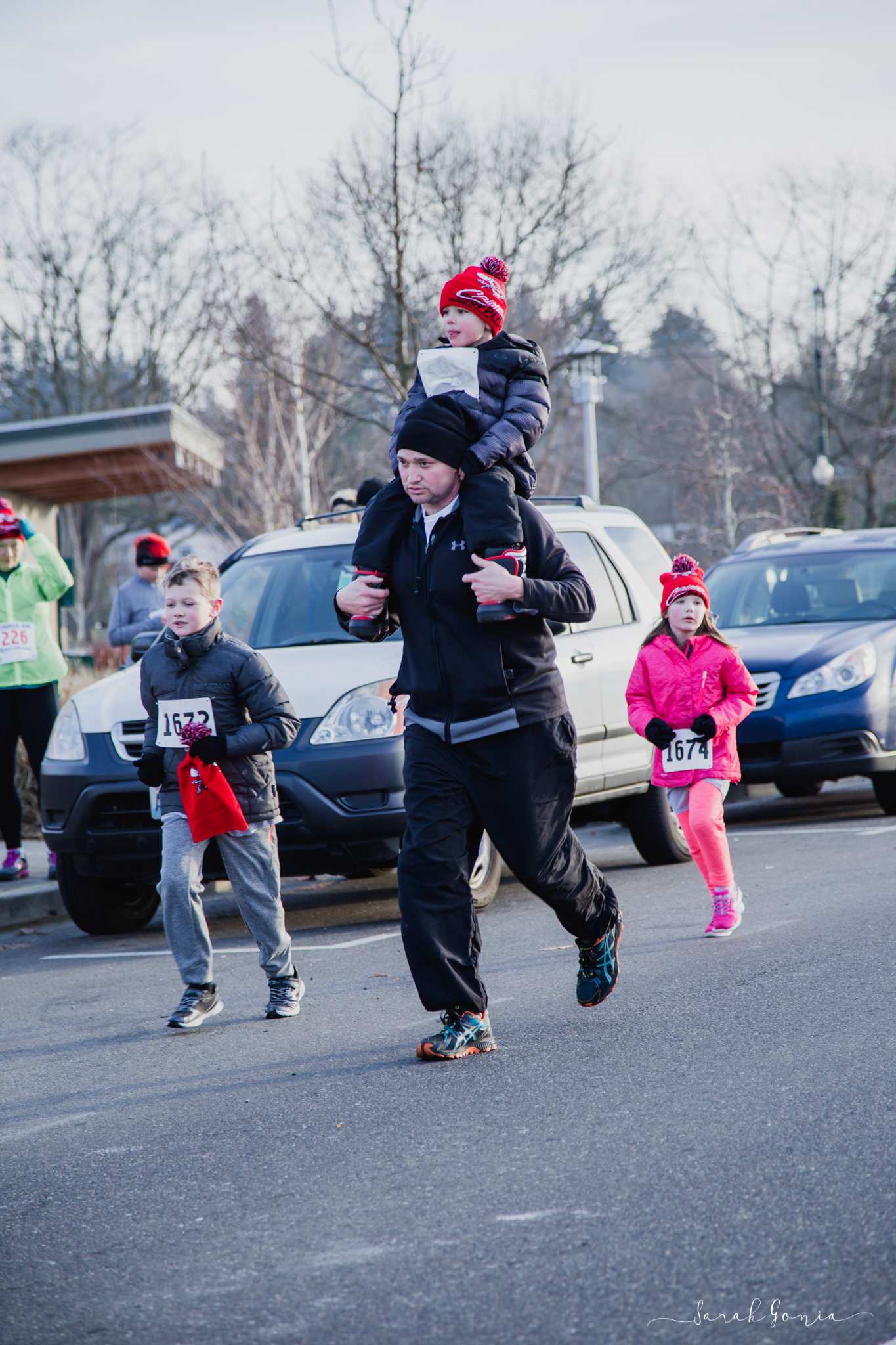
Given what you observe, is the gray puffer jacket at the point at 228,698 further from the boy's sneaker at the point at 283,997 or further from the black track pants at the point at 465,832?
the black track pants at the point at 465,832

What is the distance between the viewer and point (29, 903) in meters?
8.30

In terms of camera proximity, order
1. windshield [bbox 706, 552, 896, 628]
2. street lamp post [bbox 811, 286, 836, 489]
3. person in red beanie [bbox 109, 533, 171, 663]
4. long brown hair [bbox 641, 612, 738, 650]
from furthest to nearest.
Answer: street lamp post [bbox 811, 286, 836, 489] < windshield [bbox 706, 552, 896, 628] < person in red beanie [bbox 109, 533, 171, 663] < long brown hair [bbox 641, 612, 738, 650]

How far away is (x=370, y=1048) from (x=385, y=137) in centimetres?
1188

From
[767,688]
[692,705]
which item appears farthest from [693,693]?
[767,688]

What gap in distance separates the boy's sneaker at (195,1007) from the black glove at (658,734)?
2.21m

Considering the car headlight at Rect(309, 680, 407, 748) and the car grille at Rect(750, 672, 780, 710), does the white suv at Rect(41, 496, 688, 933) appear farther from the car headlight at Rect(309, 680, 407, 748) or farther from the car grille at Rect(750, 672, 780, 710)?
the car grille at Rect(750, 672, 780, 710)

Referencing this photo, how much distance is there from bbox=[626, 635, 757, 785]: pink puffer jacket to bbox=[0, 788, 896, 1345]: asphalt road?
2.58 feet

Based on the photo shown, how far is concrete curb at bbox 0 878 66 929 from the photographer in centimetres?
816

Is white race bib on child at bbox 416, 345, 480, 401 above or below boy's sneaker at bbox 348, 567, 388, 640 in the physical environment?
above

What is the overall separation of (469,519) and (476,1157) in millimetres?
1802

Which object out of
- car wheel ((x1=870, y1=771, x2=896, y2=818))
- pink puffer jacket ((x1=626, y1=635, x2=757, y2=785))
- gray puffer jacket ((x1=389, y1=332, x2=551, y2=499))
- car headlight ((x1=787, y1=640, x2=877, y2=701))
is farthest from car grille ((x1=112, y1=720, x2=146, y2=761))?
car wheel ((x1=870, y1=771, x2=896, y2=818))

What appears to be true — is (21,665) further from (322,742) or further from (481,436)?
(481,436)

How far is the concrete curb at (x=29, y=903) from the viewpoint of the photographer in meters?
8.16

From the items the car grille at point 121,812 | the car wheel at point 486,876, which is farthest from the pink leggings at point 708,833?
the car grille at point 121,812
